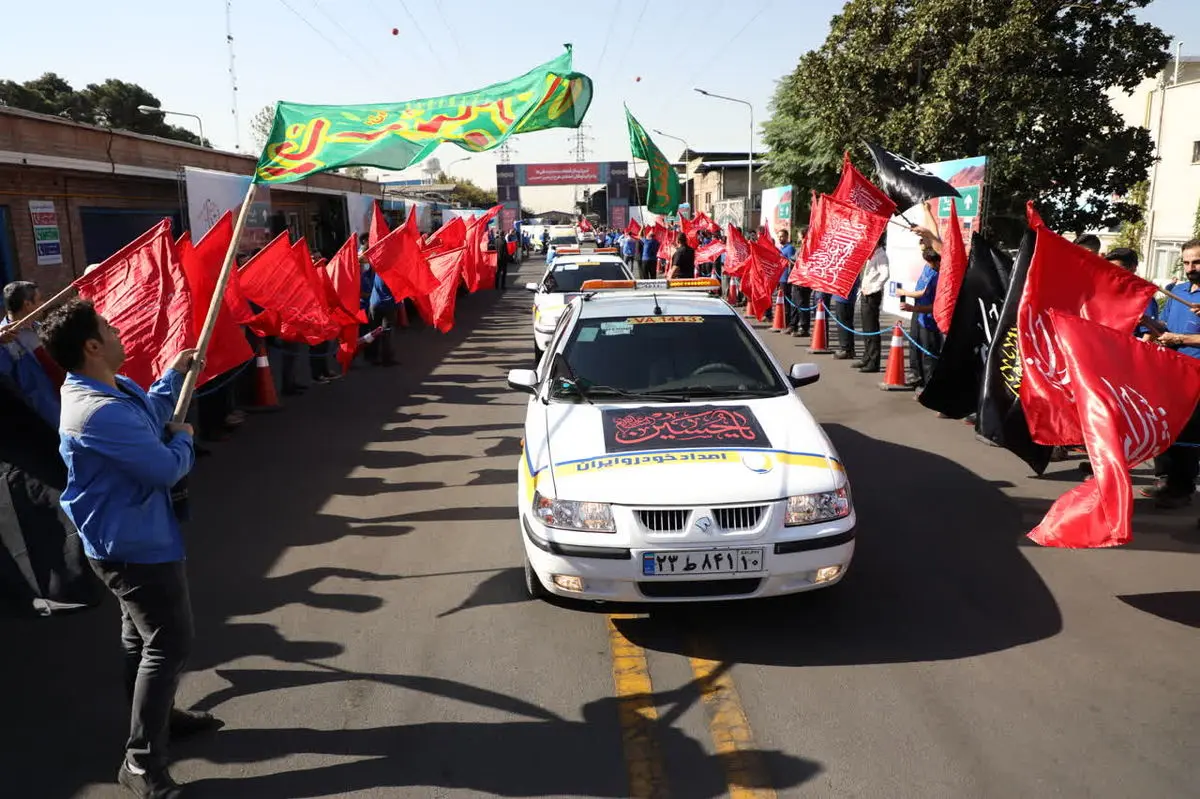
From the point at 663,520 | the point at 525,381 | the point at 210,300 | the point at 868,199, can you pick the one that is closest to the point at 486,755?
the point at 663,520

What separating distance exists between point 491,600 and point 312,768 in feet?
5.58

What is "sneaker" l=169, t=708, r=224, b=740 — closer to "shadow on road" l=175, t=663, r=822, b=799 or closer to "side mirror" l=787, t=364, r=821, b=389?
"shadow on road" l=175, t=663, r=822, b=799

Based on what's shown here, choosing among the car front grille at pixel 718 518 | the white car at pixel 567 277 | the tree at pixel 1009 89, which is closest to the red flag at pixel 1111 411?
the car front grille at pixel 718 518

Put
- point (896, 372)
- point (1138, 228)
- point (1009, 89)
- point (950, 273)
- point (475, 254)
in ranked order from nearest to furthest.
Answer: point (950, 273) < point (896, 372) < point (1009, 89) < point (475, 254) < point (1138, 228)

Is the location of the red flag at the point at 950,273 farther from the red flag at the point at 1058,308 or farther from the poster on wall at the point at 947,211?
the poster on wall at the point at 947,211

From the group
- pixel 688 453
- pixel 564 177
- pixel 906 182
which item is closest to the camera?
pixel 688 453

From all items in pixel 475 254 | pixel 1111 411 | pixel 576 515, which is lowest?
pixel 576 515

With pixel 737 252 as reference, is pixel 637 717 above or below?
below

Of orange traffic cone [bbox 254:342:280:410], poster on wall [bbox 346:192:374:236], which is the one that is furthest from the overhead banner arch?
orange traffic cone [bbox 254:342:280:410]

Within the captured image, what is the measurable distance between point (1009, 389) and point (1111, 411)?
114 centimetres

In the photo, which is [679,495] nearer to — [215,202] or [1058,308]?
[1058,308]

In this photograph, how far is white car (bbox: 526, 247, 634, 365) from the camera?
1329 centimetres

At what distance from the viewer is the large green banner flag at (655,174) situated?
1798 centimetres

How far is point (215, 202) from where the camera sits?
17.6 meters
